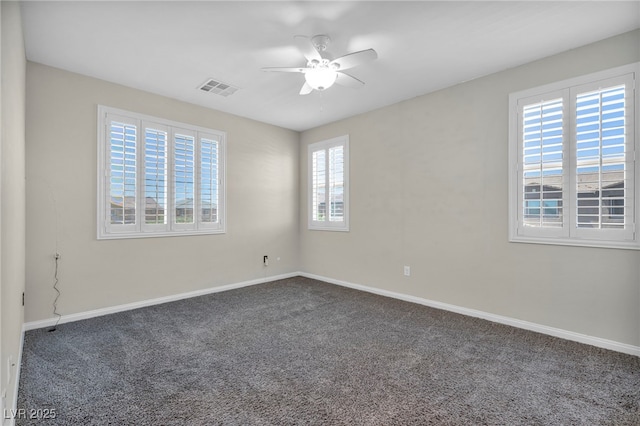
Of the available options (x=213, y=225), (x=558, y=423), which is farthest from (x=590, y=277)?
→ (x=213, y=225)

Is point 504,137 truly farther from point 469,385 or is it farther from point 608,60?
point 469,385

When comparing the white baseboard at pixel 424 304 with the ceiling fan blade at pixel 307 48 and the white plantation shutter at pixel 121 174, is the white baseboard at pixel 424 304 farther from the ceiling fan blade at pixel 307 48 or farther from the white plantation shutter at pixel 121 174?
the ceiling fan blade at pixel 307 48

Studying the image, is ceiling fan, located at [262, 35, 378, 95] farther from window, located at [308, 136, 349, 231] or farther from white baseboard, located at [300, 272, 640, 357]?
white baseboard, located at [300, 272, 640, 357]

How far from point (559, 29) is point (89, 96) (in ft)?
15.3

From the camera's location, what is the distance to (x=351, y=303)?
13.4 ft

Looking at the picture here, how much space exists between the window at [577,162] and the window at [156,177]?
385 cm

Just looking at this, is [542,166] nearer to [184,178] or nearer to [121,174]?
[184,178]

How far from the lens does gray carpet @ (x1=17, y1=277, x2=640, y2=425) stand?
1.86 m

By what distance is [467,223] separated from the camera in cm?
363

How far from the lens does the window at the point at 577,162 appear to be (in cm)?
263

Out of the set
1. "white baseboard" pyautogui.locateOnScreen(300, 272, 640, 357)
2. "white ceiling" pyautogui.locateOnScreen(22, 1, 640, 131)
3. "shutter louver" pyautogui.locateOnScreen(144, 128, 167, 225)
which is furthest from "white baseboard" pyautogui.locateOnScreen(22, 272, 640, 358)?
"white ceiling" pyautogui.locateOnScreen(22, 1, 640, 131)

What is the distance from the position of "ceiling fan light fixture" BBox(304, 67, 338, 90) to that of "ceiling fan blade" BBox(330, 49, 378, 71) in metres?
0.08

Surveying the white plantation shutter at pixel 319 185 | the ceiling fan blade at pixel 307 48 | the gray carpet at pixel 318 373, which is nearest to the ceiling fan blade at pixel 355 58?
the ceiling fan blade at pixel 307 48

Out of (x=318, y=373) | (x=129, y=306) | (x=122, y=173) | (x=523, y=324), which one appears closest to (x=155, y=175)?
(x=122, y=173)
